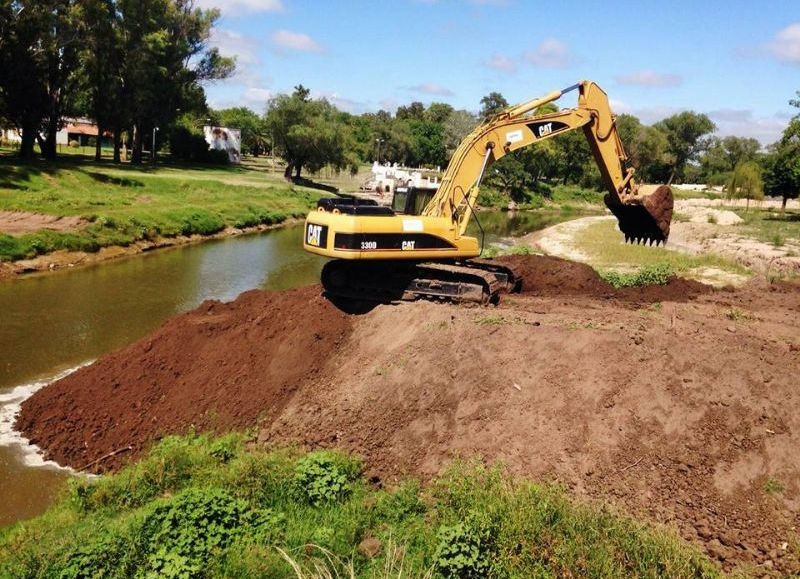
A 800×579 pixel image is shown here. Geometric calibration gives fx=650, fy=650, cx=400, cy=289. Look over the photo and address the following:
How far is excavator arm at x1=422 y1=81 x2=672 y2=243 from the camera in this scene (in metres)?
14.5

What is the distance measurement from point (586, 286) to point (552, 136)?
14.0 ft

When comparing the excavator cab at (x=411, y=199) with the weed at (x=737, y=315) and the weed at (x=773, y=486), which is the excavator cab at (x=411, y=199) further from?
Answer: the weed at (x=773, y=486)

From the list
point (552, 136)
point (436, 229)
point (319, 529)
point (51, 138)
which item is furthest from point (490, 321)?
point (51, 138)

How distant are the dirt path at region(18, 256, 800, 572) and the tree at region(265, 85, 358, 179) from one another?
4547 cm

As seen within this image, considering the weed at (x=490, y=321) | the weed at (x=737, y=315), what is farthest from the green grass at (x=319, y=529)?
the weed at (x=737, y=315)

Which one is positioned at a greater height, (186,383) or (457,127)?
(457,127)

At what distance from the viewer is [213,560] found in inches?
277

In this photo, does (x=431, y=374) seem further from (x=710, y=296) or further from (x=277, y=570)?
(x=710, y=296)

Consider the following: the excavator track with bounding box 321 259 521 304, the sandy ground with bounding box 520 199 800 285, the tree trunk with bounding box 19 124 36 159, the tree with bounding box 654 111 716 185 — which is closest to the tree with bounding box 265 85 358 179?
the tree trunk with bounding box 19 124 36 159

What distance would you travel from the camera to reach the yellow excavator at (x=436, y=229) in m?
12.8

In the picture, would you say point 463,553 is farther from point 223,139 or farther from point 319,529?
point 223,139

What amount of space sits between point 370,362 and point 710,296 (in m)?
9.91

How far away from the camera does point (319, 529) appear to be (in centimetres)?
771

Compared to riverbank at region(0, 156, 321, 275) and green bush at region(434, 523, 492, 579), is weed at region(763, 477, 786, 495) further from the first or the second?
riverbank at region(0, 156, 321, 275)
